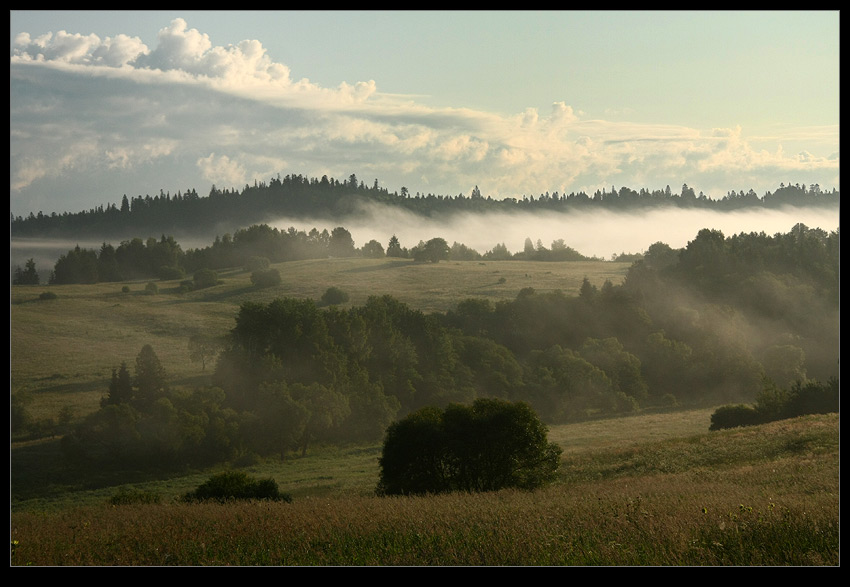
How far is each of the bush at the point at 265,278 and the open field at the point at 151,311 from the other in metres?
0.46

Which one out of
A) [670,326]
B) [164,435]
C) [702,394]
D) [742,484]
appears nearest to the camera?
[742,484]

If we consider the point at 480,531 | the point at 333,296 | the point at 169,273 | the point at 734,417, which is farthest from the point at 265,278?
the point at 480,531

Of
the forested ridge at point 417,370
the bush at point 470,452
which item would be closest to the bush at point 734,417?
the forested ridge at point 417,370

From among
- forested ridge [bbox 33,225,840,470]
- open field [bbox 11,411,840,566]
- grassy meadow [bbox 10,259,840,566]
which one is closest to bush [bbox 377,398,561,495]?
grassy meadow [bbox 10,259,840,566]

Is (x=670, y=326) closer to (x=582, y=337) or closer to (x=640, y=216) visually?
(x=582, y=337)

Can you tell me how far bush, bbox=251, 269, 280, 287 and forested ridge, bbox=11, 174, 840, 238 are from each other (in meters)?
3.04

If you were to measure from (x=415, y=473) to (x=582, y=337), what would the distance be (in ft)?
71.7

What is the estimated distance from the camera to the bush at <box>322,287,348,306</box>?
110 feet

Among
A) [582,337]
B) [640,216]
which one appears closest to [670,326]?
[582,337]

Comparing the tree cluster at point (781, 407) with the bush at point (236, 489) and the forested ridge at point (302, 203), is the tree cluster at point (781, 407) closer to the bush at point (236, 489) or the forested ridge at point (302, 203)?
the forested ridge at point (302, 203)

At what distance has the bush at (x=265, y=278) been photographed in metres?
32.9

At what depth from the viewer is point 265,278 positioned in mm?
34219

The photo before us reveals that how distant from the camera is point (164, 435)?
25938mm
